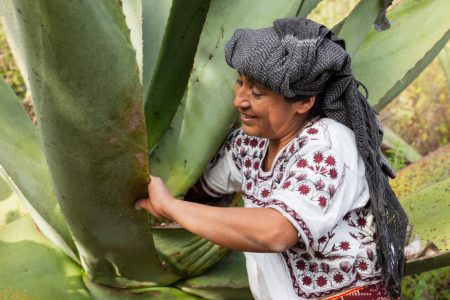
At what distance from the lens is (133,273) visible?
202 cm

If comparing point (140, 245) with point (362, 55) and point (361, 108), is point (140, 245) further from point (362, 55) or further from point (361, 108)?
point (362, 55)

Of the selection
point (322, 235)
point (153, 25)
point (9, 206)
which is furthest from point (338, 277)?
point (9, 206)

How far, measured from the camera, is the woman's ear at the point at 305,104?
1775 mm

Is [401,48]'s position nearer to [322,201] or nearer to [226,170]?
[226,170]

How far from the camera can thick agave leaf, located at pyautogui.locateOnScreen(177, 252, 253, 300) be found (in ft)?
6.93

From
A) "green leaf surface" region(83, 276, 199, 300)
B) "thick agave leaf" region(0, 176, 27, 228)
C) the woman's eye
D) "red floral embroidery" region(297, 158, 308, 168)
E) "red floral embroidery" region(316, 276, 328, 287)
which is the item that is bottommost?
"green leaf surface" region(83, 276, 199, 300)

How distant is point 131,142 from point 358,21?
2.33 ft

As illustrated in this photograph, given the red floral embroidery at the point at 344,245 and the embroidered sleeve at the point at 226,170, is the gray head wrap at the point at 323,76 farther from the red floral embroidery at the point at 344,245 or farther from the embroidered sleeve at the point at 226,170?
the embroidered sleeve at the point at 226,170

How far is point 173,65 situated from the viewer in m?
2.00

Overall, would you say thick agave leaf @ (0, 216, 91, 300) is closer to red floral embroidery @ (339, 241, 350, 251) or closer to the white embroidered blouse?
the white embroidered blouse

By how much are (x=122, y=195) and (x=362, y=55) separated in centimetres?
96

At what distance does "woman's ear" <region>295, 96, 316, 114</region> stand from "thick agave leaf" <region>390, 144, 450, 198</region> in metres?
0.85

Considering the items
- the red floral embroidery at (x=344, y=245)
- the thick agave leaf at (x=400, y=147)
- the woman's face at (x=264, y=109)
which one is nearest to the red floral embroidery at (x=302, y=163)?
the woman's face at (x=264, y=109)

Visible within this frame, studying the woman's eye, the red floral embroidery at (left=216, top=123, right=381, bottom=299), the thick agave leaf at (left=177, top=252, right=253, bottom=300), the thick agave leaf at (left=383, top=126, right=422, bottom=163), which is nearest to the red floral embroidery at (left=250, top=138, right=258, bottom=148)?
the red floral embroidery at (left=216, top=123, right=381, bottom=299)
